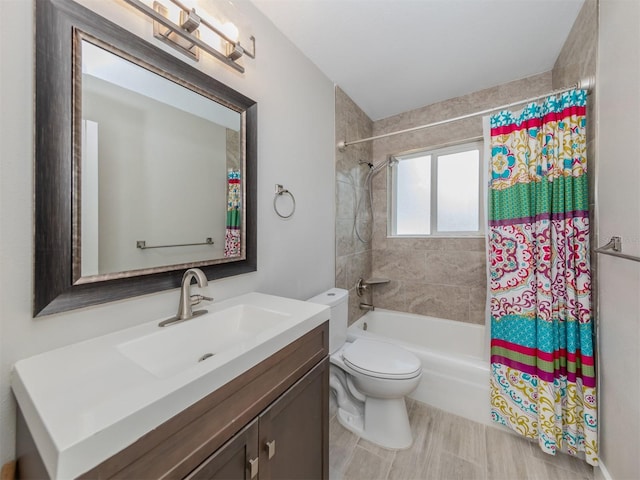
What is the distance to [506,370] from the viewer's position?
1.55 metres

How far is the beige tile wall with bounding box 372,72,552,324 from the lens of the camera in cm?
221

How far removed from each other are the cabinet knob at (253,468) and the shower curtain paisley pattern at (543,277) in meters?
1.52

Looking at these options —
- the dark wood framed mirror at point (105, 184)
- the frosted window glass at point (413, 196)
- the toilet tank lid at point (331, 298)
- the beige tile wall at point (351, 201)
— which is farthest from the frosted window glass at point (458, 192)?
the dark wood framed mirror at point (105, 184)

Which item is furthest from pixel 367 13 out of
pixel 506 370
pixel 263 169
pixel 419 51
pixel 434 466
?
pixel 434 466

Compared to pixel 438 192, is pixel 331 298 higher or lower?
lower

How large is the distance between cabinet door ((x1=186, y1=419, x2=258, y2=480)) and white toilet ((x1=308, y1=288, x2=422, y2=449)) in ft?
2.88

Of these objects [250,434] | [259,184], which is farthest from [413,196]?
[250,434]

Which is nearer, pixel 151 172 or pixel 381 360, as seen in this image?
pixel 151 172

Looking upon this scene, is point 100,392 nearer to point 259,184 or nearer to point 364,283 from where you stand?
point 259,184

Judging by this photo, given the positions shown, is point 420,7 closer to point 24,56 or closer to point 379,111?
point 379,111

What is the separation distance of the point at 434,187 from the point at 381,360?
174 centimetres

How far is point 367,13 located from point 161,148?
131cm

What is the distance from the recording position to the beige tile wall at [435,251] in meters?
2.21

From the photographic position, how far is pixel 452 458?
1.39 m
